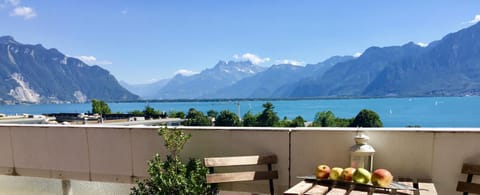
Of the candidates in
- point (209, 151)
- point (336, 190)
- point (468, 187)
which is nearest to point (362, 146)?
point (336, 190)

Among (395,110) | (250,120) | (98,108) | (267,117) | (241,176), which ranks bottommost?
(395,110)

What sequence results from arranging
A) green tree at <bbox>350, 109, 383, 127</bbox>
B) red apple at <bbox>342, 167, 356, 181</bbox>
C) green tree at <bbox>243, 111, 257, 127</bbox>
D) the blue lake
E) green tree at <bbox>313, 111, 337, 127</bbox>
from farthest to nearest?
the blue lake < green tree at <bbox>243, 111, 257, 127</bbox> < green tree at <bbox>313, 111, 337, 127</bbox> < green tree at <bbox>350, 109, 383, 127</bbox> < red apple at <bbox>342, 167, 356, 181</bbox>

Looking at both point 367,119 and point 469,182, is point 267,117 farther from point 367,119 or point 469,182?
point 469,182

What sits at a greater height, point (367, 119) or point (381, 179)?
point (381, 179)

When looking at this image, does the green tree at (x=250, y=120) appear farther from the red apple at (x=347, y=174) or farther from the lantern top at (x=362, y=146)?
the red apple at (x=347, y=174)

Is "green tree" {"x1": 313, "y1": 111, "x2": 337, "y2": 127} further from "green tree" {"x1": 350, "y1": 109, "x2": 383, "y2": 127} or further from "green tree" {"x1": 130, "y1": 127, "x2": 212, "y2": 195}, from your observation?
"green tree" {"x1": 130, "y1": 127, "x2": 212, "y2": 195}

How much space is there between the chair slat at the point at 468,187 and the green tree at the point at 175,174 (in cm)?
177

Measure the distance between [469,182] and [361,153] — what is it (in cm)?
76

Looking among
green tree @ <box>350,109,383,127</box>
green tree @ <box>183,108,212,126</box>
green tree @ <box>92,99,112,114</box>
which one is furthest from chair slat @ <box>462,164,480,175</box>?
green tree @ <box>92,99,112,114</box>

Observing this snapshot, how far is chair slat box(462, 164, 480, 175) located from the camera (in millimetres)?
2322

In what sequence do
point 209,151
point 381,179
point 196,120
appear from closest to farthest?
point 381,179
point 209,151
point 196,120

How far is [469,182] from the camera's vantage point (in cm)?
236

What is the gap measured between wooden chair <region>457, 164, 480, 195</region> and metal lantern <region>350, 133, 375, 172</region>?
0.60 metres

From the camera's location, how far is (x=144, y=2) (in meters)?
20.7
